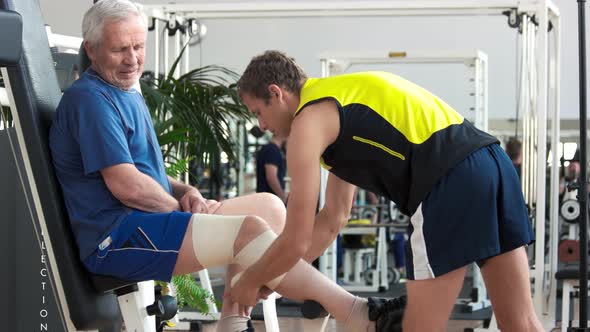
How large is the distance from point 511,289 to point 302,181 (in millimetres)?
581

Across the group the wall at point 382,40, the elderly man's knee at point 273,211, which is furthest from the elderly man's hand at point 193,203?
the wall at point 382,40

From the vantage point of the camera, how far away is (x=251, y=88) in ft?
7.00

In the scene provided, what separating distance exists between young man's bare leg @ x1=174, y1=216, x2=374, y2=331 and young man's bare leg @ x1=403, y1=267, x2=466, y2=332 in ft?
0.51

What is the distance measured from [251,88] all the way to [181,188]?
0.44 meters

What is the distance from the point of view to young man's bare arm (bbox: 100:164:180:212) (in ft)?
6.81

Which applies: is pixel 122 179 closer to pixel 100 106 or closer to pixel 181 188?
pixel 100 106

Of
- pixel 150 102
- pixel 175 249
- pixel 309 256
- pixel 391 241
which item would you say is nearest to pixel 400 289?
pixel 391 241

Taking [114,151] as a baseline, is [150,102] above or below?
below

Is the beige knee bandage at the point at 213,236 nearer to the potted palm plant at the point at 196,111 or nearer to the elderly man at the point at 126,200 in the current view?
the elderly man at the point at 126,200

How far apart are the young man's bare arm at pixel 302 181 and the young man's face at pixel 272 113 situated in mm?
111

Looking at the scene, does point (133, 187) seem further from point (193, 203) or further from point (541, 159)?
point (541, 159)

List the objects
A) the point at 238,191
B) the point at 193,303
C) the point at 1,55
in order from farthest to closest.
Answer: the point at 238,191 < the point at 193,303 < the point at 1,55

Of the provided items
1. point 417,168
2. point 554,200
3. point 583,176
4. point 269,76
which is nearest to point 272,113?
point 269,76

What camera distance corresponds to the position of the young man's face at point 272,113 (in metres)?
2.13
